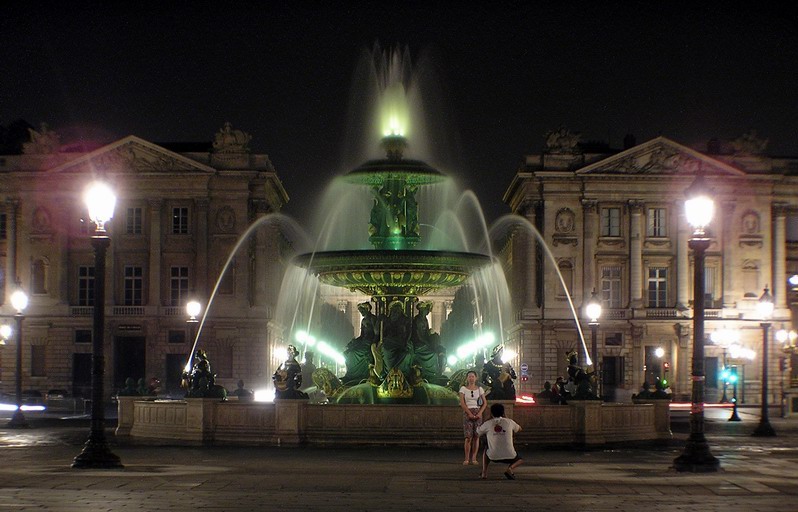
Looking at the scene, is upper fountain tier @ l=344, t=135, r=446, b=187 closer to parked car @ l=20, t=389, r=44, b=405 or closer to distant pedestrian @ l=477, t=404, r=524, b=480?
distant pedestrian @ l=477, t=404, r=524, b=480

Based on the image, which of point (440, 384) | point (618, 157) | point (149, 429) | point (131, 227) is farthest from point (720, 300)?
point (149, 429)

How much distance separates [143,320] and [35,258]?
791 cm

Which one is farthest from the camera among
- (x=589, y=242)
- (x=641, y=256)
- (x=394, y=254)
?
(x=641, y=256)

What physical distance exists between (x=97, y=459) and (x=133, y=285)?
57984 mm

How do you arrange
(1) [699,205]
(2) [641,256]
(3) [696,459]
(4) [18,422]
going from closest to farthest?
1. (3) [696,459]
2. (1) [699,205]
3. (4) [18,422]
4. (2) [641,256]

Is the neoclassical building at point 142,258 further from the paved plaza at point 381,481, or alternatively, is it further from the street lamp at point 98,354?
the street lamp at point 98,354

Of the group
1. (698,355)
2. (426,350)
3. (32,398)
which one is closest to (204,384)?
(426,350)

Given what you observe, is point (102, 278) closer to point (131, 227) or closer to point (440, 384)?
point (440, 384)

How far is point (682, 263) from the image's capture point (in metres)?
74.2

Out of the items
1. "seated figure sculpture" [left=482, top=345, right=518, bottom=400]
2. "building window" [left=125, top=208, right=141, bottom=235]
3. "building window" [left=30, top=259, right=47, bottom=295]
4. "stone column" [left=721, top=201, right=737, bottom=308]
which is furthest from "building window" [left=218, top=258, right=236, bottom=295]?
"seated figure sculpture" [left=482, top=345, right=518, bottom=400]

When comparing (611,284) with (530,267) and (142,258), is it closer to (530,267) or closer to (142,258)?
(530,267)

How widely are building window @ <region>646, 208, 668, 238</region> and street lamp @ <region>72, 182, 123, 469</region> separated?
57.5 meters

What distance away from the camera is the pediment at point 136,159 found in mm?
Answer: 74375

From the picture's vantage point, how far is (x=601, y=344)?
73.2 meters
